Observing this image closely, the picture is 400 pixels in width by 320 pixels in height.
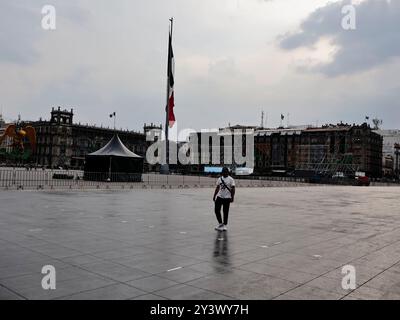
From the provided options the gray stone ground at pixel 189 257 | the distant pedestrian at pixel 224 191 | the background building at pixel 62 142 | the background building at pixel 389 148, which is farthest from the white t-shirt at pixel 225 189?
the background building at pixel 389 148

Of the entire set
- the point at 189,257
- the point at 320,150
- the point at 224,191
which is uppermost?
the point at 320,150

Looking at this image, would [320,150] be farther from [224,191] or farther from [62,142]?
[224,191]

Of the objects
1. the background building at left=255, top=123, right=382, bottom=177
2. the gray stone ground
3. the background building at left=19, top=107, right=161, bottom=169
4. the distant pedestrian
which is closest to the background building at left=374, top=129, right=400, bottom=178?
the background building at left=255, top=123, right=382, bottom=177

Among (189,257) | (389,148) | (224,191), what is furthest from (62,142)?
(189,257)

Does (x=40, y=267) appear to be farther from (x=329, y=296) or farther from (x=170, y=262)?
(x=329, y=296)

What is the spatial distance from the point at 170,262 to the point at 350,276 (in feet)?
9.62

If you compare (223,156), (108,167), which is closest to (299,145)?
(223,156)

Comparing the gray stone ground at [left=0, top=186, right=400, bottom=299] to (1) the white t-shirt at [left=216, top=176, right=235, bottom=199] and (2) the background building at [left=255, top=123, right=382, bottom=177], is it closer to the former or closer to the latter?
(1) the white t-shirt at [left=216, top=176, right=235, bottom=199]

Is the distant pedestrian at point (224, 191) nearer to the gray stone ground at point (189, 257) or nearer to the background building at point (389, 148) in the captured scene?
the gray stone ground at point (189, 257)

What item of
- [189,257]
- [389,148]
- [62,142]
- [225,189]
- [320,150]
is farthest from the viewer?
[389,148]

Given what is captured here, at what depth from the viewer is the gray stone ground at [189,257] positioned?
4.98m

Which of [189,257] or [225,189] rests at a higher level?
[225,189]

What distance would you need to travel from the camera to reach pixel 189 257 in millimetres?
6832

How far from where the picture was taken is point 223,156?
369ft
